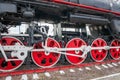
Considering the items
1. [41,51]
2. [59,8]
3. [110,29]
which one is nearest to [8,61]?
[41,51]

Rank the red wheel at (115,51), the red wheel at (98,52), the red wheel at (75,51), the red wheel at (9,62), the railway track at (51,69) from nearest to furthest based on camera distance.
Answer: the railway track at (51,69) < the red wheel at (9,62) < the red wheel at (75,51) < the red wheel at (98,52) < the red wheel at (115,51)

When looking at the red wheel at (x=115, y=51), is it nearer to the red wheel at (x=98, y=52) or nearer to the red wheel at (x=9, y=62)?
the red wheel at (x=98, y=52)

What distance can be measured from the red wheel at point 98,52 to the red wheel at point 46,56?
134 cm

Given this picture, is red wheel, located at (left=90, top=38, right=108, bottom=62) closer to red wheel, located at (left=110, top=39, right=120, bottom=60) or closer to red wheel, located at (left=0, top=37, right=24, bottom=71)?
red wheel, located at (left=110, top=39, right=120, bottom=60)

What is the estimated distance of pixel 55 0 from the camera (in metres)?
5.27

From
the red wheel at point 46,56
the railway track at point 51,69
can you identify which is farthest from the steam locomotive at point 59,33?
the railway track at point 51,69

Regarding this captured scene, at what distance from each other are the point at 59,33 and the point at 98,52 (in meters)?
1.49

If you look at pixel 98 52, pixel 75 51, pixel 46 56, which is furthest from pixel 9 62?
pixel 98 52

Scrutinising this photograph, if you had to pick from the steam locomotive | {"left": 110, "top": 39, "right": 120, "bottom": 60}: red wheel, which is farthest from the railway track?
{"left": 110, "top": 39, "right": 120, "bottom": 60}: red wheel

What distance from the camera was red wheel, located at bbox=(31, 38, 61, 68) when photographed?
5574 millimetres

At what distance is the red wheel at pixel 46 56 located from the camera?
5.57 meters

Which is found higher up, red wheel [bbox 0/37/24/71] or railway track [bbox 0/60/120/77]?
red wheel [bbox 0/37/24/71]

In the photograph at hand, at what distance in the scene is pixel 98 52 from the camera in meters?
6.82

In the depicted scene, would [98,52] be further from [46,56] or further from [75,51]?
[46,56]
